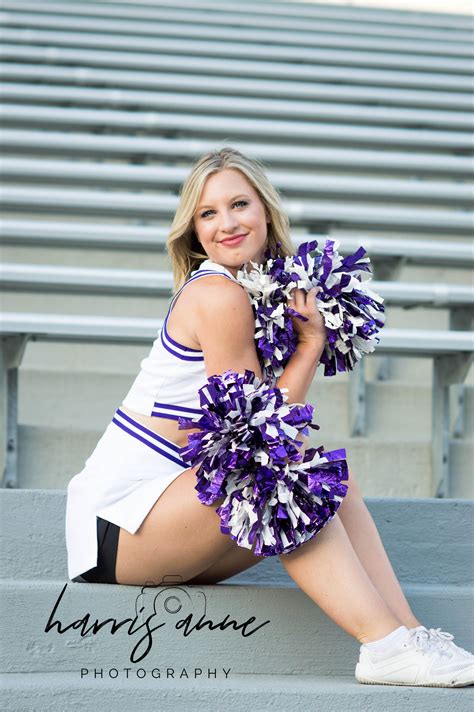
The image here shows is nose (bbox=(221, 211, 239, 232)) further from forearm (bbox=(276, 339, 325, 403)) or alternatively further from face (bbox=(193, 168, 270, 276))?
forearm (bbox=(276, 339, 325, 403))

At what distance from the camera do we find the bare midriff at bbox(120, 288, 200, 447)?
60.7 inches

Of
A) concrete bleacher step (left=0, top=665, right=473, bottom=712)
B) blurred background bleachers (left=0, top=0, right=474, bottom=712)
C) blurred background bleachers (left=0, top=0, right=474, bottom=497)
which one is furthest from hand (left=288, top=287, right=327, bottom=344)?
blurred background bleachers (left=0, top=0, right=474, bottom=497)

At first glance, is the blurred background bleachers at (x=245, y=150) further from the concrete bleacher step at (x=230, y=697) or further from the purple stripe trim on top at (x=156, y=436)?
the concrete bleacher step at (x=230, y=697)

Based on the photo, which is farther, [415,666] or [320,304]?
A: [320,304]

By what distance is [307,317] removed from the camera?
154 cm

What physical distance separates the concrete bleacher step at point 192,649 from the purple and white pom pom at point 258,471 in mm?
177

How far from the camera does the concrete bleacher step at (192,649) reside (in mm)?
1368

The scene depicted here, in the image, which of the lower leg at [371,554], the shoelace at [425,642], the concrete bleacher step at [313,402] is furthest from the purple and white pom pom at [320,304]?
the concrete bleacher step at [313,402]

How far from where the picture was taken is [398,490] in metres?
2.44

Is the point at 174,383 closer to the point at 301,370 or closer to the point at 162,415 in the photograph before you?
the point at 162,415

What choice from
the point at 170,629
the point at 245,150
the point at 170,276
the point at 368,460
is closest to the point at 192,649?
the point at 170,629

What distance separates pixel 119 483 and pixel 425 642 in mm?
514

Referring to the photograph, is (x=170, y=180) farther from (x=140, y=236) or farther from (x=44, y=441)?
(x=44, y=441)

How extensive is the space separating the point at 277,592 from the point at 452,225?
1.83 meters
